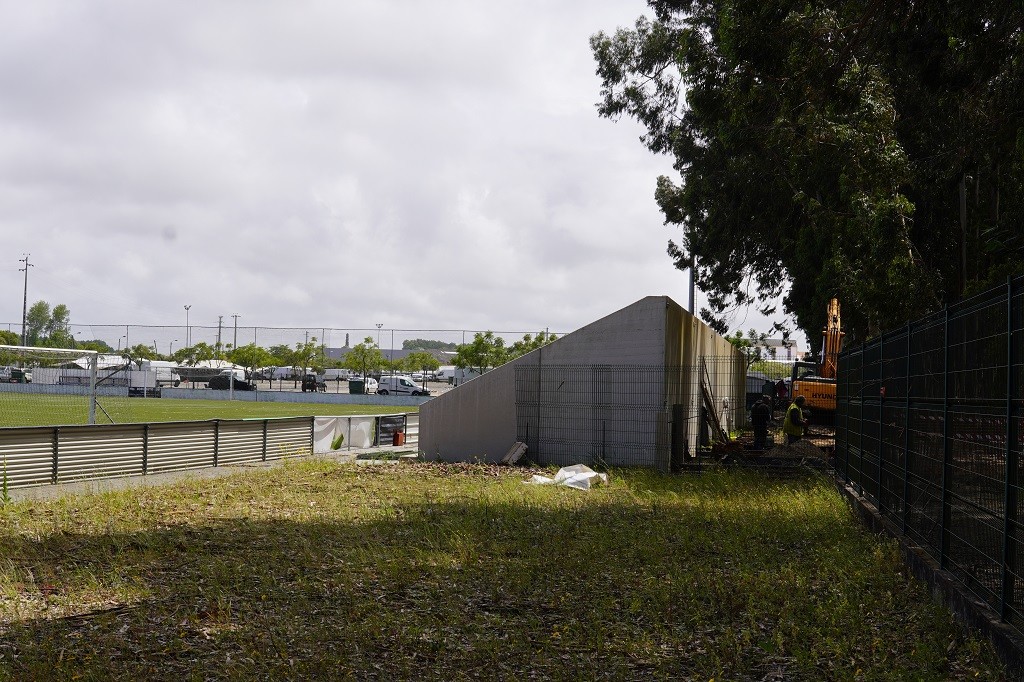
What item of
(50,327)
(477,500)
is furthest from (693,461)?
(50,327)

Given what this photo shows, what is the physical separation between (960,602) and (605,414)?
14.2m

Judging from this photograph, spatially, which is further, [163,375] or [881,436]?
[163,375]

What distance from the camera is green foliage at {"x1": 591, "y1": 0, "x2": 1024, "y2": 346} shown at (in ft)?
44.1

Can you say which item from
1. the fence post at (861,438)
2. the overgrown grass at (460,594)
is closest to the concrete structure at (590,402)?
the fence post at (861,438)

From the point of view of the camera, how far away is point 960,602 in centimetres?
691

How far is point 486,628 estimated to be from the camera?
23.3 ft

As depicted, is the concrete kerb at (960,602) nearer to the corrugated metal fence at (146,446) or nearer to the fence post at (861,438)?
the fence post at (861,438)

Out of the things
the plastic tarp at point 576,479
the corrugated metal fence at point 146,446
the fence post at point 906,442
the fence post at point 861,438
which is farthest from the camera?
the plastic tarp at point 576,479

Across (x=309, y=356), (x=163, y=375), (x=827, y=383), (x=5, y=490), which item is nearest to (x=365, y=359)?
(x=309, y=356)

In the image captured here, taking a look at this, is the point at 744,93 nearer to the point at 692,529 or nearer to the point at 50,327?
the point at 692,529

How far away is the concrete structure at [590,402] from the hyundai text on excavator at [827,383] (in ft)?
27.0

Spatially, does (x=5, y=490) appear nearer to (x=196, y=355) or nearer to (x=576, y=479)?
(x=576, y=479)

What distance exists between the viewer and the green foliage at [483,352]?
221ft

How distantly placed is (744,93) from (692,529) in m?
7.08
